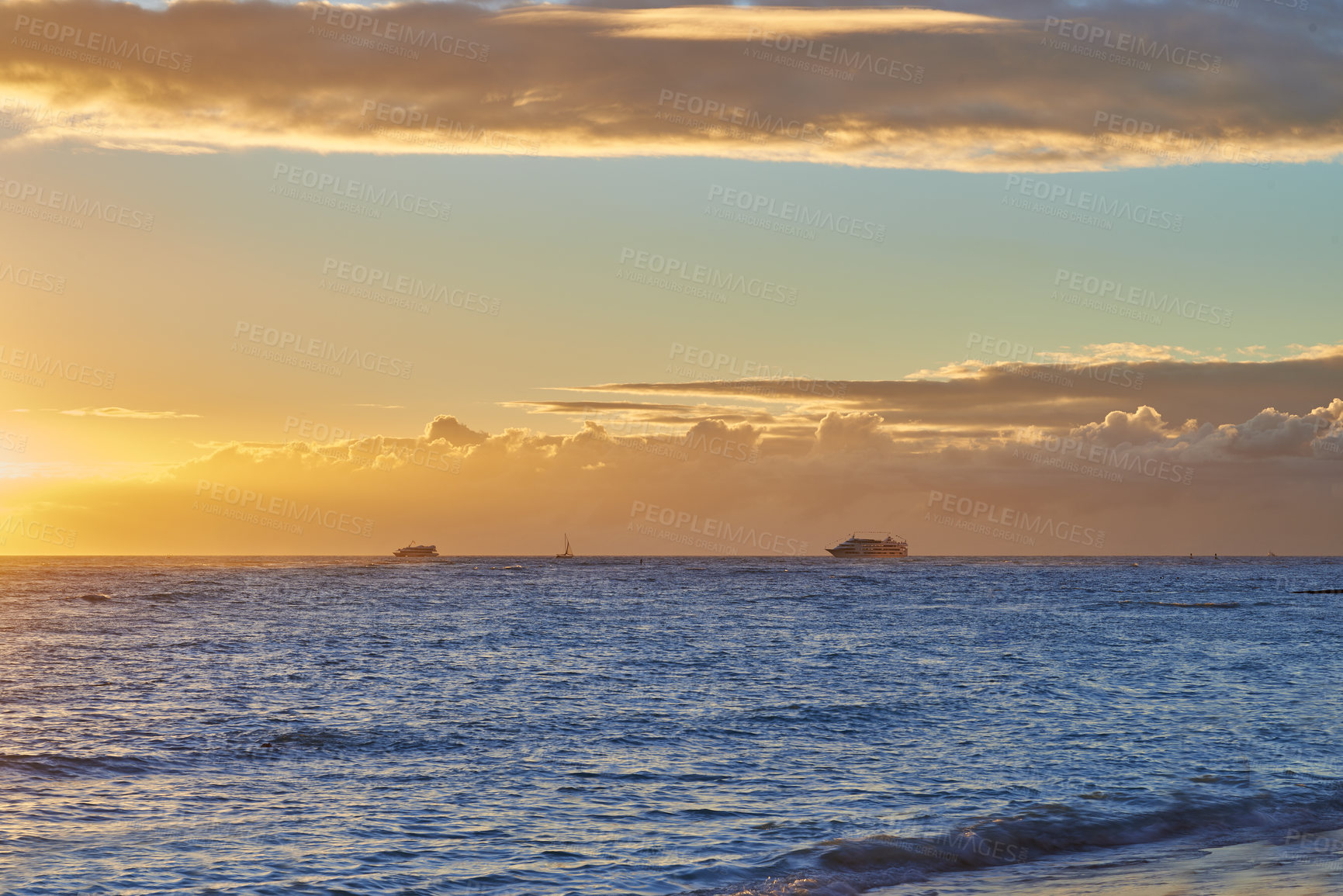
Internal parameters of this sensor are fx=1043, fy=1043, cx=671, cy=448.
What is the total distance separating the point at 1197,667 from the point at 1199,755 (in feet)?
80.9

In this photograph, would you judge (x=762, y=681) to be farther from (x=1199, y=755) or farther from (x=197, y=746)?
(x=197, y=746)

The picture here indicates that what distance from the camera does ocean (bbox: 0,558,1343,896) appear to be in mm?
19359

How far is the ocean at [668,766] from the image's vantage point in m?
19.4

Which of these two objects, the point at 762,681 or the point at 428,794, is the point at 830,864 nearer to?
the point at 428,794

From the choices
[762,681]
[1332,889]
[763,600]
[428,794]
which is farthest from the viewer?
[763,600]

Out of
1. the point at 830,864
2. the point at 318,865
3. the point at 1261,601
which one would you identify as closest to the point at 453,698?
the point at 318,865

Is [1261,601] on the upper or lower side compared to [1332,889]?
lower

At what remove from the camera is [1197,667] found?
51.8 m

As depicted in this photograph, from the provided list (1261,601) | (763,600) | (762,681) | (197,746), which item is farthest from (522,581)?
(197,746)

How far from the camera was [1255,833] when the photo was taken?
22.2 m

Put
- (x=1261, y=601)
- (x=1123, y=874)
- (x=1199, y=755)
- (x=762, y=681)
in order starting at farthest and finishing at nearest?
1. (x=1261, y=601)
2. (x=762, y=681)
3. (x=1199, y=755)
4. (x=1123, y=874)

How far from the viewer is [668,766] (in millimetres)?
28203

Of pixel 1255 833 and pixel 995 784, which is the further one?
pixel 995 784

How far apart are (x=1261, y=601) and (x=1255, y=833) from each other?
106870 millimetres
